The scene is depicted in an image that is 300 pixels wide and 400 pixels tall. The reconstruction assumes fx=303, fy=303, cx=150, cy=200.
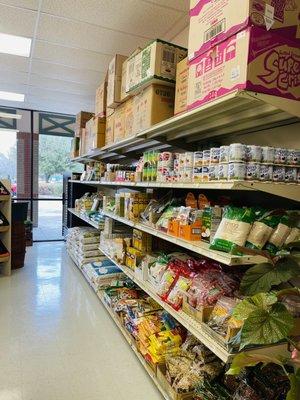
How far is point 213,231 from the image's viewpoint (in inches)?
67.8

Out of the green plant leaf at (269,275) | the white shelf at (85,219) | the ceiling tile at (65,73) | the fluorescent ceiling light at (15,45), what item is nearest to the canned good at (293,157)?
the green plant leaf at (269,275)

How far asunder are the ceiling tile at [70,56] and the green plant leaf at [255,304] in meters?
3.45

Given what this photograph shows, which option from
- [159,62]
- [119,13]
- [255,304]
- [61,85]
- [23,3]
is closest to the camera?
[255,304]

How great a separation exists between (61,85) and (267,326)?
4889mm

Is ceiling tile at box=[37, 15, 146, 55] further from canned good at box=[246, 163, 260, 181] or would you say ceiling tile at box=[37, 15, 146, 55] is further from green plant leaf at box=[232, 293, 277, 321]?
green plant leaf at box=[232, 293, 277, 321]

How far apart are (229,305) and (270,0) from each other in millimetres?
1490

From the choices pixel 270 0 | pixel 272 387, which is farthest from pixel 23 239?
pixel 270 0

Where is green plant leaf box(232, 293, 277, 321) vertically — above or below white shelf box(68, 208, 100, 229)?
above

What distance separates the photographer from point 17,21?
2.95 metres

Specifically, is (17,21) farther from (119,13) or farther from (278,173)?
(278,173)

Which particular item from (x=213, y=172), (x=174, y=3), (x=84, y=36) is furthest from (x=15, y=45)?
(x=213, y=172)

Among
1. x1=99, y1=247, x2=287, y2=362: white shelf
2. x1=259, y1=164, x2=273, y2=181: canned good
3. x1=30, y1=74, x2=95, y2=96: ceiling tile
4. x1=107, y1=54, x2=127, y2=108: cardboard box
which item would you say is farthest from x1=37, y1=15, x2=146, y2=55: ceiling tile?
x1=99, y1=247, x2=287, y2=362: white shelf

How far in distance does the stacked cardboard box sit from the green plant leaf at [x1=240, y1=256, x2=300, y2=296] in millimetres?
770

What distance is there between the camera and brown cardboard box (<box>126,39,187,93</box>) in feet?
7.12
